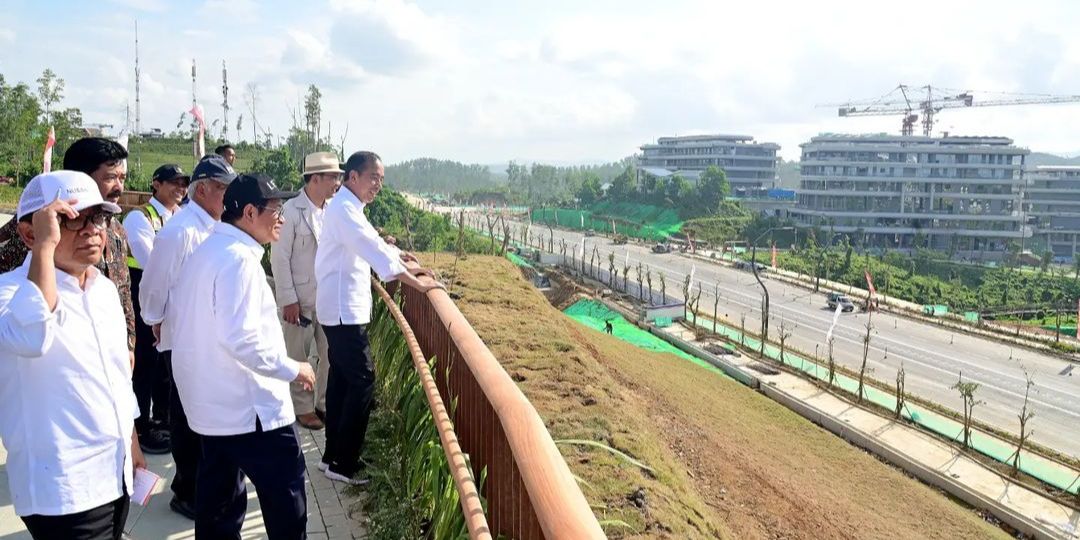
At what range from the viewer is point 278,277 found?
15.0 feet

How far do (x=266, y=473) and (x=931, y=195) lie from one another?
77.9 meters

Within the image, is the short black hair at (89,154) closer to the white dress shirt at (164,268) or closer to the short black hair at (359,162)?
the white dress shirt at (164,268)

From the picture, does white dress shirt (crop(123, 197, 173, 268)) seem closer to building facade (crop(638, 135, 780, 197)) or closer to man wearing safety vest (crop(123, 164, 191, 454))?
man wearing safety vest (crop(123, 164, 191, 454))

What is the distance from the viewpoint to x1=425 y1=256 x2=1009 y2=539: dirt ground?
488 cm

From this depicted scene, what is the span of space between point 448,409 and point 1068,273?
244ft

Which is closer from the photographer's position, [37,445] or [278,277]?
[37,445]

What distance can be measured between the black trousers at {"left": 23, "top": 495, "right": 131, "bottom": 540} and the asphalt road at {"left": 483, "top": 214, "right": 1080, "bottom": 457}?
23.0 metres

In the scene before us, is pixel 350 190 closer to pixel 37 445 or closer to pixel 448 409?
pixel 448 409

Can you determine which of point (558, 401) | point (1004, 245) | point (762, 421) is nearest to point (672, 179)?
point (1004, 245)

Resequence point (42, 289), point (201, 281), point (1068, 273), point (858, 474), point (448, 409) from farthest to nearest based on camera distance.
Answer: point (1068, 273)
point (858, 474)
point (448, 409)
point (201, 281)
point (42, 289)

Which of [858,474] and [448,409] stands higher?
[448,409]

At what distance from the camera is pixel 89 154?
319 cm

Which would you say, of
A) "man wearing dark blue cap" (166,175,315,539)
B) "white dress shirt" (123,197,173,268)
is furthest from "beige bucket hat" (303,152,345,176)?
"man wearing dark blue cap" (166,175,315,539)

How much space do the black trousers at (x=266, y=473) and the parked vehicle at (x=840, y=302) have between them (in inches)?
1668
